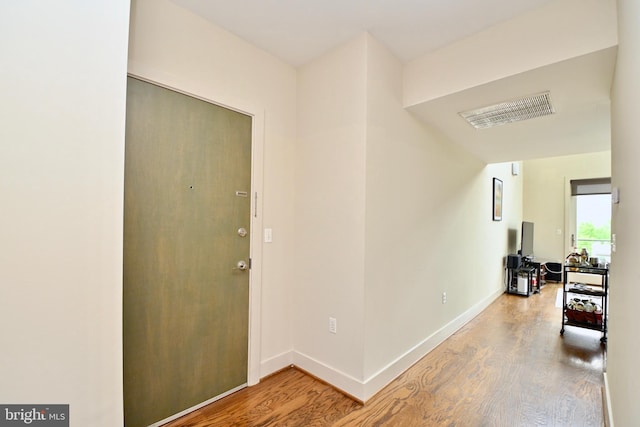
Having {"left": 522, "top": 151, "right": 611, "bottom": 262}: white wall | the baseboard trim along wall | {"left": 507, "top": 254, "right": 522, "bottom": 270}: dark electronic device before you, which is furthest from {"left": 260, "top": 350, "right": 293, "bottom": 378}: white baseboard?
{"left": 522, "top": 151, "right": 611, "bottom": 262}: white wall

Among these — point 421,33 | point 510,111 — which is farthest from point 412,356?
point 421,33

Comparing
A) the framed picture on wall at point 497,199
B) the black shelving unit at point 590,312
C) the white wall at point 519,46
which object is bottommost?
the black shelving unit at point 590,312

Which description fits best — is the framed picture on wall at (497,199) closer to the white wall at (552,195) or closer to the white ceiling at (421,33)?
the white ceiling at (421,33)

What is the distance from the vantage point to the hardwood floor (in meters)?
1.96

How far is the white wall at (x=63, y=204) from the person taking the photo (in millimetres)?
1093

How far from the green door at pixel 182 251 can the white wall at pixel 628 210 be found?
7.07 ft

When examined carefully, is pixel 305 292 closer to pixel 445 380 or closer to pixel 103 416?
pixel 445 380

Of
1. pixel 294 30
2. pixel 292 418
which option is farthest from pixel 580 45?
pixel 292 418

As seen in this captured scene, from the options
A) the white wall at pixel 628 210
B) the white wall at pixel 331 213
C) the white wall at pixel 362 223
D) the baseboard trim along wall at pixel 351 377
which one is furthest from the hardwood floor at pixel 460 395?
the white wall at pixel 628 210

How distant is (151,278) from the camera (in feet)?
6.01

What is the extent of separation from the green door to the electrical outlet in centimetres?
67

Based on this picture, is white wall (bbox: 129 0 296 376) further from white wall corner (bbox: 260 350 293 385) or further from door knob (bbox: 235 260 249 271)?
door knob (bbox: 235 260 249 271)

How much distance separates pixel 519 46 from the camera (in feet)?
6.52

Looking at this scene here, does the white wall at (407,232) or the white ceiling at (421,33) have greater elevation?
the white ceiling at (421,33)
